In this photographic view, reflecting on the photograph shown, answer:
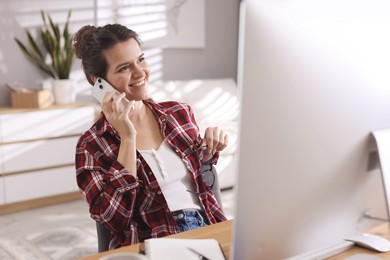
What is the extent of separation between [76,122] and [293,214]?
340 cm

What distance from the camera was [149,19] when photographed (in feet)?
16.1

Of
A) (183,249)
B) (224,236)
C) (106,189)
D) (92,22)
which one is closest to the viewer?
(183,249)

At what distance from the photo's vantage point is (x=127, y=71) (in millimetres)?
1724

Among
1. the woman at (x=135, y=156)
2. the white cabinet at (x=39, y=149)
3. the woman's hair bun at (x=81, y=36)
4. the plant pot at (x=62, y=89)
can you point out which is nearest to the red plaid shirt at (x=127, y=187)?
the woman at (x=135, y=156)

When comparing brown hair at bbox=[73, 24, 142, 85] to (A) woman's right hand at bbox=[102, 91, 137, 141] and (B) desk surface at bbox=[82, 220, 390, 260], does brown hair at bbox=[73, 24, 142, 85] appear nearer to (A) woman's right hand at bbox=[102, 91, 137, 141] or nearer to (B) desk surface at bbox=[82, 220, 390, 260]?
(A) woman's right hand at bbox=[102, 91, 137, 141]

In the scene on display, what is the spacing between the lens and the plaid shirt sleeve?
1512 mm

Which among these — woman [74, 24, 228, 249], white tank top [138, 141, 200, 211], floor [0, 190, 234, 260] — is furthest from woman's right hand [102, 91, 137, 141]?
floor [0, 190, 234, 260]

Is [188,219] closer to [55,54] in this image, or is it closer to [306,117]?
[306,117]

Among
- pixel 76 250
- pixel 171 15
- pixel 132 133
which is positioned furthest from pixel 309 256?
A: pixel 171 15

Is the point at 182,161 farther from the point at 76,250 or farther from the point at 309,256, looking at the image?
the point at 76,250

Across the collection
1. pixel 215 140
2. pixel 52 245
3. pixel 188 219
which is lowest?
pixel 52 245

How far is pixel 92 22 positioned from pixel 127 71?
10.1 feet

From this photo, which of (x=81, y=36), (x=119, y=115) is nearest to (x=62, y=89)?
(x=81, y=36)

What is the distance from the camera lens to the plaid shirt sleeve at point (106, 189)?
1512mm
